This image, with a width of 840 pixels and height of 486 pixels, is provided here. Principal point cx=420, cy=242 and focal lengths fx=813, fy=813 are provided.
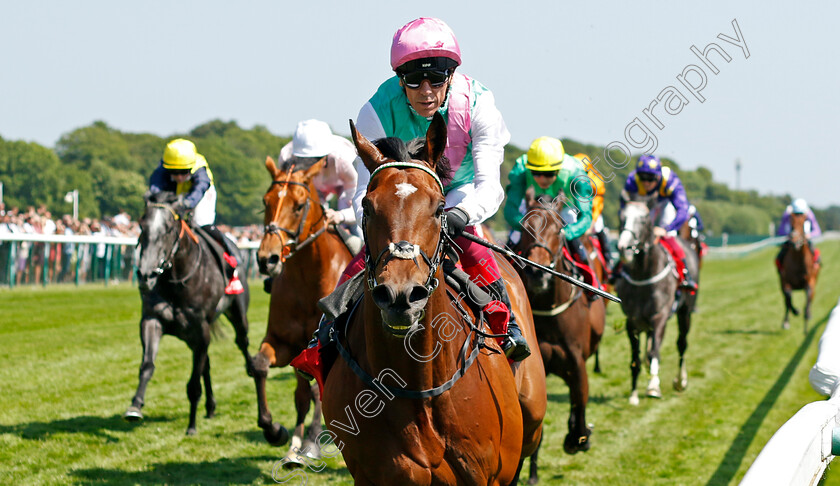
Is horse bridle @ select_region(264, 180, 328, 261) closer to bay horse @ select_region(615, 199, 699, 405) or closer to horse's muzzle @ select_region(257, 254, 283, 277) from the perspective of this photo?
horse's muzzle @ select_region(257, 254, 283, 277)

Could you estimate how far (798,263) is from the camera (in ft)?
50.2

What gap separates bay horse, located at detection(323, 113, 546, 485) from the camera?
266cm

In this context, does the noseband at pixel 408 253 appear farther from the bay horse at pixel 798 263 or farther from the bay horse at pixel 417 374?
the bay horse at pixel 798 263

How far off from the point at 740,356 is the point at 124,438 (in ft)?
28.7

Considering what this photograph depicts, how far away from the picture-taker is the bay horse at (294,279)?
5.73 meters

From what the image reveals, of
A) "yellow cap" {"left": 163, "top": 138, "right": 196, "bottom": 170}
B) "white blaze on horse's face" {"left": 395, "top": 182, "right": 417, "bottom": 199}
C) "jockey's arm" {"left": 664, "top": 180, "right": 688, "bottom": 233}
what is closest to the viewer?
"white blaze on horse's face" {"left": 395, "top": 182, "right": 417, "bottom": 199}

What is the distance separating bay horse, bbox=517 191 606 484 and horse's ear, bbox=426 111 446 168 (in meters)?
2.87

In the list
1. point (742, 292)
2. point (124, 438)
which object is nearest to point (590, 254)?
point (124, 438)

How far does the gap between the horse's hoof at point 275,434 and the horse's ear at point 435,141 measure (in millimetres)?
3356

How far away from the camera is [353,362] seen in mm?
3146

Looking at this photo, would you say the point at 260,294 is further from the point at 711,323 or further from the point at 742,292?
the point at 742,292

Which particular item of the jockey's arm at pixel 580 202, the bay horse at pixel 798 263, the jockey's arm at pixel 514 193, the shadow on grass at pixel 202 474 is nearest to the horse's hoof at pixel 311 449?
the shadow on grass at pixel 202 474

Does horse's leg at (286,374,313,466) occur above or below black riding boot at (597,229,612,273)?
below

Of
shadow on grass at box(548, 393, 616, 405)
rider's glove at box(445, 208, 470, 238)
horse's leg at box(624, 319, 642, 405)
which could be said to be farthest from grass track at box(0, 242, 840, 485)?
rider's glove at box(445, 208, 470, 238)
